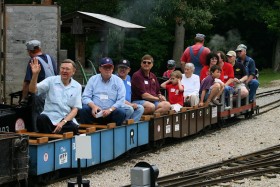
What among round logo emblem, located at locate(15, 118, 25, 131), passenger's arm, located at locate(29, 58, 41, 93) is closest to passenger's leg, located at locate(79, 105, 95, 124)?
round logo emblem, located at locate(15, 118, 25, 131)

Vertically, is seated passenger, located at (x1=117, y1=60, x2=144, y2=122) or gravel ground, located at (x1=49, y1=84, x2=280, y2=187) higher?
seated passenger, located at (x1=117, y1=60, x2=144, y2=122)

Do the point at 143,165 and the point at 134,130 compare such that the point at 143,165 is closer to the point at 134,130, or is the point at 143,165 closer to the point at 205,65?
the point at 134,130

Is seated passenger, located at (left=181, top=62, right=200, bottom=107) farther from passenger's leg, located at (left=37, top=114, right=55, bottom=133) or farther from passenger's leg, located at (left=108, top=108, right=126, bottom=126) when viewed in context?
passenger's leg, located at (left=37, top=114, right=55, bottom=133)

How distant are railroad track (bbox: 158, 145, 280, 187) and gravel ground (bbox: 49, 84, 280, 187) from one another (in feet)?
0.79

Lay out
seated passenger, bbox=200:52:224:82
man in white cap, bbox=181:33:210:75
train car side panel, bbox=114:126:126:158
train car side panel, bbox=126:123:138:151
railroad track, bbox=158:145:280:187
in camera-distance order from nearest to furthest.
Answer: railroad track, bbox=158:145:280:187
train car side panel, bbox=114:126:126:158
train car side panel, bbox=126:123:138:151
seated passenger, bbox=200:52:224:82
man in white cap, bbox=181:33:210:75

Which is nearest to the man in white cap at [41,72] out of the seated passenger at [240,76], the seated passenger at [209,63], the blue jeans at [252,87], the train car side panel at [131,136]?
the train car side panel at [131,136]

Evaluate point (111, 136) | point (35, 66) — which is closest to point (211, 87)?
point (111, 136)

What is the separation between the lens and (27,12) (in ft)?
46.9

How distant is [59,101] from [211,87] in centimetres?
589

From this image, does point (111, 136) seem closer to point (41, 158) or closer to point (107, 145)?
point (107, 145)

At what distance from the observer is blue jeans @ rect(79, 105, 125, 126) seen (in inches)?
448

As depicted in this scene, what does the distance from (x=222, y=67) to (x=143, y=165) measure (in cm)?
1100

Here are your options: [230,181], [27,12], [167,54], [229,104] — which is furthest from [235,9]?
[230,181]

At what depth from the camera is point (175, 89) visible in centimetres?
1421
